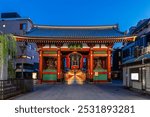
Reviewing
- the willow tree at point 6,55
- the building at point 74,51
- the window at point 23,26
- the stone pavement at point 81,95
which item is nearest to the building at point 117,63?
the building at point 74,51

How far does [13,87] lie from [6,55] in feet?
6.92

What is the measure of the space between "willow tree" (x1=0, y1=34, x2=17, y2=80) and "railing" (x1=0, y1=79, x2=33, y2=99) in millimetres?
594

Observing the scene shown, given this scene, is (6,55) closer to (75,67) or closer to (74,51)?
(74,51)

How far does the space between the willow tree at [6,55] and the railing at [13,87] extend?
59 cm

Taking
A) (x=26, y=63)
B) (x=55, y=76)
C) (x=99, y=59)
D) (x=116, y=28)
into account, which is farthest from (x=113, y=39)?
(x=26, y=63)

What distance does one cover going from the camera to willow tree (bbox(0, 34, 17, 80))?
12867 millimetres

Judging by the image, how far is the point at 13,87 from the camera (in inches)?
537

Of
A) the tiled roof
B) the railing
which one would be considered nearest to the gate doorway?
the tiled roof

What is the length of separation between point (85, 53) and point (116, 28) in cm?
634

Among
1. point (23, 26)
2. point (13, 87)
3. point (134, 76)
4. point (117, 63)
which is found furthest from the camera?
point (117, 63)

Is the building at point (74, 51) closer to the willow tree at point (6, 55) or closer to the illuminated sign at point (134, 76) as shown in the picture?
the illuminated sign at point (134, 76)

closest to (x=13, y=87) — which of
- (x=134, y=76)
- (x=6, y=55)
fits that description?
(x=6, y=55)

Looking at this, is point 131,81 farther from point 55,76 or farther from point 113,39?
point 55,76

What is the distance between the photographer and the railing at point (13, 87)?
11.8 metres
